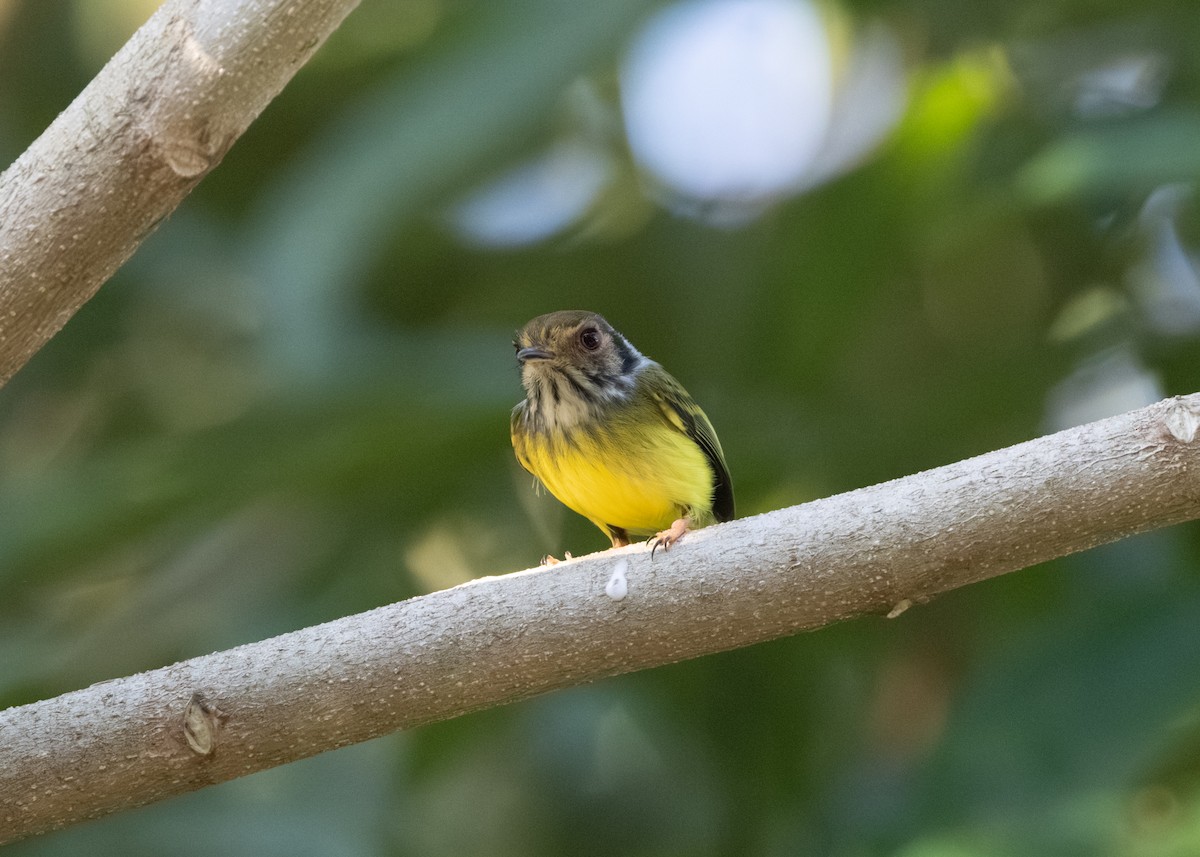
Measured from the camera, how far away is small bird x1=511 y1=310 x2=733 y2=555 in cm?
412

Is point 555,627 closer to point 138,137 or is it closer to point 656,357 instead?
point 138,137

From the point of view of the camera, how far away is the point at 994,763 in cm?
479

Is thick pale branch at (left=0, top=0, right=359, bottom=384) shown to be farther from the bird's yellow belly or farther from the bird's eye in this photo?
the bird's eye

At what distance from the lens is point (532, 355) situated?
4312 millimetres

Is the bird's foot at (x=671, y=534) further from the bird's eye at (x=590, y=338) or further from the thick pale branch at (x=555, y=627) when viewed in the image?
the bird's eye at (x=590, y=338)

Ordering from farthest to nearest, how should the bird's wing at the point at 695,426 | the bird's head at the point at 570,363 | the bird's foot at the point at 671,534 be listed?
the bird's wing at the point at 695,426 → the bird's head at the point at 570,363 → the bird's foot at the point at 671,534

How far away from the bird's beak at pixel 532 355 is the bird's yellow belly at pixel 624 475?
24cm

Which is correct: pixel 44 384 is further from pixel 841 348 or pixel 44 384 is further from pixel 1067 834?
pixel 1067 834

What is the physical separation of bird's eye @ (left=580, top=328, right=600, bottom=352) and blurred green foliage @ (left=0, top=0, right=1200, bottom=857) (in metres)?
0.77

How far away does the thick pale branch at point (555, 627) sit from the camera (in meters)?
2.41

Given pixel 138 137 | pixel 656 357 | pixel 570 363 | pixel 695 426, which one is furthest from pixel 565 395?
pixel 138 137

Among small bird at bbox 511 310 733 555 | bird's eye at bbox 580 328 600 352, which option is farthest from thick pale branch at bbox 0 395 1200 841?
bird's eye at bbox 580 328 600 352

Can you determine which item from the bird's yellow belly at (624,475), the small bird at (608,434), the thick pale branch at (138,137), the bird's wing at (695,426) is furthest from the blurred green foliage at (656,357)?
the thick pale branch at (138,137)

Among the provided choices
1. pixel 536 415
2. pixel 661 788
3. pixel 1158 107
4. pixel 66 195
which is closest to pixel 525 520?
pixel 661 788
